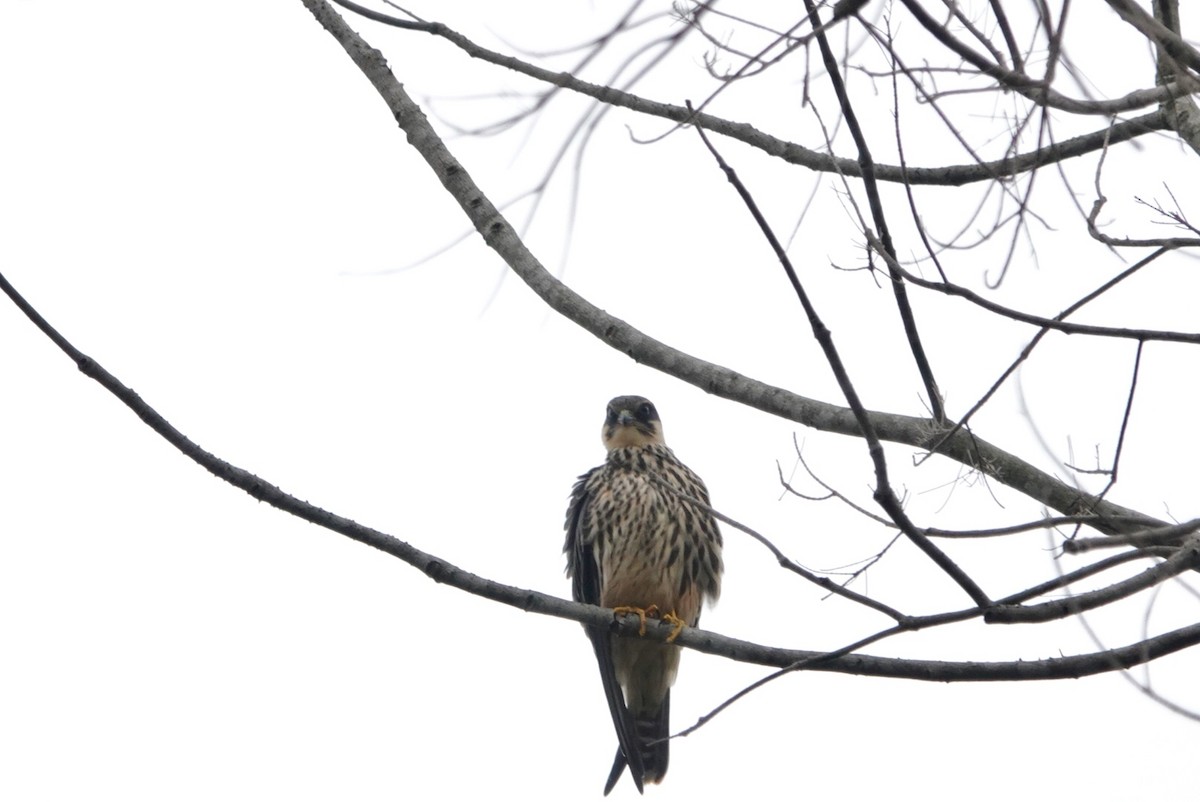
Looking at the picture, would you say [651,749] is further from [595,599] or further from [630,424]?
[630,424]

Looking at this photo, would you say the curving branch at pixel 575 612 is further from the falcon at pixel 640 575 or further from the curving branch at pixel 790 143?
the falcon at pixel 640 575

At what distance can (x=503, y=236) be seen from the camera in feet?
10.9

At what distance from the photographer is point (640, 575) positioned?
18.0 feet

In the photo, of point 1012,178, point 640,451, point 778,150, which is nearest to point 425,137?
point 778,150

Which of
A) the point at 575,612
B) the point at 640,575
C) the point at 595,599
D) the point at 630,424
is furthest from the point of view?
the point at 630,424

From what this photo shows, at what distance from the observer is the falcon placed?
547 cm

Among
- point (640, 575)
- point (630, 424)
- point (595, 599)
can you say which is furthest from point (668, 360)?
point (630, 424)

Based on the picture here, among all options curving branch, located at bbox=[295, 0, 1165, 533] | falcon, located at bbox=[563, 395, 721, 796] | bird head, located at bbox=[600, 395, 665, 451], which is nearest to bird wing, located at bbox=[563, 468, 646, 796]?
falcon, located at bbox=[563, 395, 721, 796]

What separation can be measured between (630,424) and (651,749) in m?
1.47

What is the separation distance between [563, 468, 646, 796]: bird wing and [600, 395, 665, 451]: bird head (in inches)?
Answer: 9.5

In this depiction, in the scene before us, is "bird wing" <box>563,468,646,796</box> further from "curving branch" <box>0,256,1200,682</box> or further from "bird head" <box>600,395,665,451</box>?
"curving branch" <box>0,256,1200,682</box>

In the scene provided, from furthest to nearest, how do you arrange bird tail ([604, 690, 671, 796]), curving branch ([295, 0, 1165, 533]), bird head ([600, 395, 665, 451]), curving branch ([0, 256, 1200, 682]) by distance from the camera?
bird head ([600, 395, 665, 451]), bird tail ([604, 690, 671, 796]), curving branch ([295, 0, 1165, 533]), curving branch ([0, 256, 1200, 682])

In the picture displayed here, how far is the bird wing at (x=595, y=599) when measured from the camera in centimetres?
541

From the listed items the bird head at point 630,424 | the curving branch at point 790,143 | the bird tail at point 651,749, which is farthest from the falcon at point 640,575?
the curving branch at point 790,143
